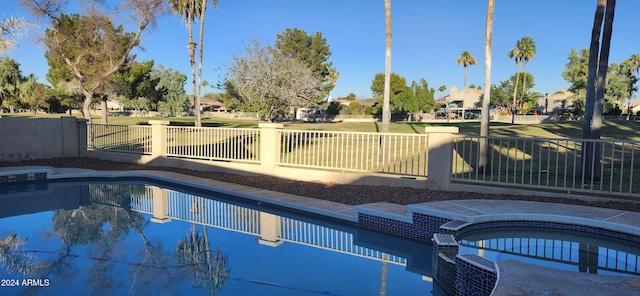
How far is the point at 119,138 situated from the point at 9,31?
5.39m

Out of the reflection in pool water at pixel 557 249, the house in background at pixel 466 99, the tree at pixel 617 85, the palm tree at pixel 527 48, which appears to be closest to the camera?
the reflection in pool water at pixel 557 249

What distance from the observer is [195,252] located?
532 cm

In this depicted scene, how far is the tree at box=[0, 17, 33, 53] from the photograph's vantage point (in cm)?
1399

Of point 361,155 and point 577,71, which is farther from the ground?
point 577,71

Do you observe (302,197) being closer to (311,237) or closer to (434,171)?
(311,237)

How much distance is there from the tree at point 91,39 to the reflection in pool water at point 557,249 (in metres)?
19.8

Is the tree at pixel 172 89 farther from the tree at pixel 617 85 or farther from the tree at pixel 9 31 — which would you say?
the tree at pixel 617 85

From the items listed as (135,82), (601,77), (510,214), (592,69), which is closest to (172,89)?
(135,82)

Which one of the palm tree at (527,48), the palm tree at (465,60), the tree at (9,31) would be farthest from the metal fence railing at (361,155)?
the palm tree at (465,60)

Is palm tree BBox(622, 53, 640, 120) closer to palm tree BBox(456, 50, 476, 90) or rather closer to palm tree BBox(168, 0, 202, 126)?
palm tree BBox(456, 50, 476, 90)

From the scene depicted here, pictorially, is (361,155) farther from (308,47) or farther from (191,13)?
(308,47)

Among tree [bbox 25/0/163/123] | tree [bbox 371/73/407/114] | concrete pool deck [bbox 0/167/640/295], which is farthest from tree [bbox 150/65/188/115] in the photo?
concrete pool deck [bbox 0/167/640/295]

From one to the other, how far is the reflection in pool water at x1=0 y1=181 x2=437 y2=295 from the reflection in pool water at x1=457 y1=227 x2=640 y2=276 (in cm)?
76

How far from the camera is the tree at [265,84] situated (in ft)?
59.6
